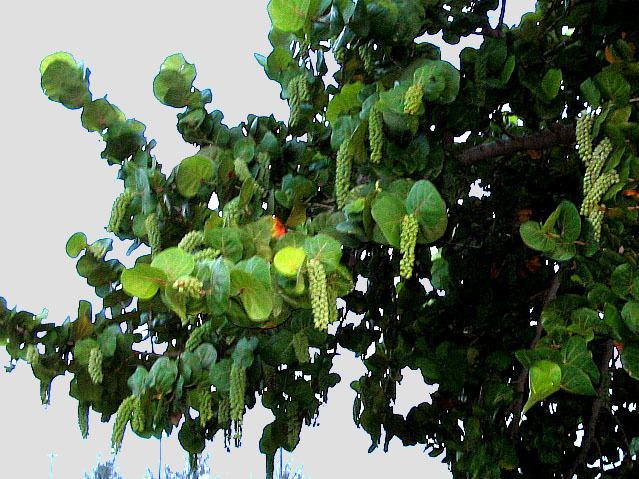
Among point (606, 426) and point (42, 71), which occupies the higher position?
point (42, 71)

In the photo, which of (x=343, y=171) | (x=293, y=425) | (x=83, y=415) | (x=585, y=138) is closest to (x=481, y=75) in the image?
(x=585, y=138)

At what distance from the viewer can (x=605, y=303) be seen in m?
1.29

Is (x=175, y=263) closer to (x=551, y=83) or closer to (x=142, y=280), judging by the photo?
(x=142, y=280)

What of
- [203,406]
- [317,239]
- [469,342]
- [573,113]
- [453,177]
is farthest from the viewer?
[469,342]

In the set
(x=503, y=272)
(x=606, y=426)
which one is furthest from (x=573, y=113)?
(x=606, y=426)

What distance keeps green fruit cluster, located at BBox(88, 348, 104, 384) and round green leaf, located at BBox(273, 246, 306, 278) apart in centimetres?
57

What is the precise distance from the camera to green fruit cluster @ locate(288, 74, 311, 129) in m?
1.53

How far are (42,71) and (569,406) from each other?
128 cm

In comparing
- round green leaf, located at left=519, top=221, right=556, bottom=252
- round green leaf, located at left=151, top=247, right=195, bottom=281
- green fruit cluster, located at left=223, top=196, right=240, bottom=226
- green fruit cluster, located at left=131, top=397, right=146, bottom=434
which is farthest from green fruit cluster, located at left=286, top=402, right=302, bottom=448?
round green leaf, located at left=151, top=247, right=195, bottom=281

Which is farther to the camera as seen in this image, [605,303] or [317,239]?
[605,303]

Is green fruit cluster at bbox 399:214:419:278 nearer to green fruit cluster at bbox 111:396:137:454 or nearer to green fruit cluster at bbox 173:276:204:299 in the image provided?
green fruit cluster at bbox 173:276:204:299

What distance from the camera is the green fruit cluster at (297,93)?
1.53 metres

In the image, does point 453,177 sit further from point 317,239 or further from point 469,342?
point 469,342

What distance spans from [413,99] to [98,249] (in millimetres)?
697
